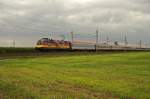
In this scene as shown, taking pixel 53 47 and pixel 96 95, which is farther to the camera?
pixel 53 47

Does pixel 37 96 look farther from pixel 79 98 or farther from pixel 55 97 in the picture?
pixel 79 98

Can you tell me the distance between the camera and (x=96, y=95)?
17.0m

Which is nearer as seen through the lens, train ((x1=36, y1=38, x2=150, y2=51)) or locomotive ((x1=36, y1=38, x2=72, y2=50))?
locomotive ((x1=36, y1=38, x2=72, y2=50))

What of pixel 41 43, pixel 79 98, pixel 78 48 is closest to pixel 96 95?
pixel 79 98

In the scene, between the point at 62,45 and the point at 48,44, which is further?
the point at 62,45

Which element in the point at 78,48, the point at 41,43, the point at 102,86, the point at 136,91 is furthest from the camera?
the point at 78,48

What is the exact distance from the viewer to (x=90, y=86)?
2006cm

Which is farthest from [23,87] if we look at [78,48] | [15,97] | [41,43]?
[78,48]

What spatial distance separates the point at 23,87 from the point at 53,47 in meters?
54.9

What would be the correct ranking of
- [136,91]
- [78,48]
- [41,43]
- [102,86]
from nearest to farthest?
[136,91] → [102,86] → [41,43] → [78,48]

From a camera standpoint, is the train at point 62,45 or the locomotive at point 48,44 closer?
the locomotive at point 48,44

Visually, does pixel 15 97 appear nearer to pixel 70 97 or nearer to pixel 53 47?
pixel 70 97

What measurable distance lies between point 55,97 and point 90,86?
171 inches

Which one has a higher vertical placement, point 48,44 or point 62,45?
point 48,44
